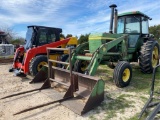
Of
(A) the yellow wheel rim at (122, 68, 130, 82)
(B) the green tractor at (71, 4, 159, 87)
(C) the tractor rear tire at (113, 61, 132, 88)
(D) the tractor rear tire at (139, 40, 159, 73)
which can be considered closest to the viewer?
(C) the tractor rear tire at (113, 61, 132, 88)

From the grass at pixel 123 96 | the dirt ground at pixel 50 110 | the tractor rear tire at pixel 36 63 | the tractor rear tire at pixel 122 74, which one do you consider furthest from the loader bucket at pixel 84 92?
the tractor rear tire at pixel 36 63

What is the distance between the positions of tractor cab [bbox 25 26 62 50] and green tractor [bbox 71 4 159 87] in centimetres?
228

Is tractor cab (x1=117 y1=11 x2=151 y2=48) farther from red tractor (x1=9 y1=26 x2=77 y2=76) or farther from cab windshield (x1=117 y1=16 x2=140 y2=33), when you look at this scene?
red tractor (x1=9 y1=26 x2=77 y2=76)

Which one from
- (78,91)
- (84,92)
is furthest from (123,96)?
(78,91)

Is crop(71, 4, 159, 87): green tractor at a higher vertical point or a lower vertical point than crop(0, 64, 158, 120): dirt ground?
higher

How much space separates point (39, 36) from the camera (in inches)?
321

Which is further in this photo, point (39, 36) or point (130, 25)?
point (39, 36)

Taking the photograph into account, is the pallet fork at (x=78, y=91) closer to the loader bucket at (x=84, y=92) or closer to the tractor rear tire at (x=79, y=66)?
the loader bucket at (x=84, y=92)

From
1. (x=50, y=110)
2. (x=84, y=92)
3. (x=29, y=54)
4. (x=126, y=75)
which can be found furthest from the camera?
(x=29, y=54)

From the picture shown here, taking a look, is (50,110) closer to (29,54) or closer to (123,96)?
(123,96)

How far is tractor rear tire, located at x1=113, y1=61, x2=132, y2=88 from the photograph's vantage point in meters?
5.28

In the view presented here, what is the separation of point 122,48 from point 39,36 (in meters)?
3.92

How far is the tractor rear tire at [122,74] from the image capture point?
17.3 feet

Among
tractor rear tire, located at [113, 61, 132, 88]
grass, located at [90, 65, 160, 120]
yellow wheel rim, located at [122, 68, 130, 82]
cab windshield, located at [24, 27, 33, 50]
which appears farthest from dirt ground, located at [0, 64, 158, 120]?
cab windshield, located at [24, 27, 33, 50]
